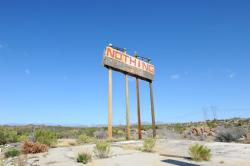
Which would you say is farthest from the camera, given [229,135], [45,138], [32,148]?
[229,135]

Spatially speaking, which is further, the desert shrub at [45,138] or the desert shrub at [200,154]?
the desert shrub at [45,138]

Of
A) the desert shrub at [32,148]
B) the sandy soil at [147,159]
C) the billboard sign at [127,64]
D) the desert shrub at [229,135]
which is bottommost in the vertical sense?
the sandy soil at [147,159]

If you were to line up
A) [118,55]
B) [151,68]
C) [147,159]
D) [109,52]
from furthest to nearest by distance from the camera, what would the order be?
[151,68], [118,55], [109,52], [147,159]

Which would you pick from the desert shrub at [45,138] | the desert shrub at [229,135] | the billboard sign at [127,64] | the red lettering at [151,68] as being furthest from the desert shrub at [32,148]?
the desert shrub at [229,135]

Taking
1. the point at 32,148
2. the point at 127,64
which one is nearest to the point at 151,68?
the point at 127,64

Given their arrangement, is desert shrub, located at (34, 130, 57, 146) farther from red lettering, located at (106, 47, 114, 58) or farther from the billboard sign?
red lettering, located at (106, 47, 114, 58)

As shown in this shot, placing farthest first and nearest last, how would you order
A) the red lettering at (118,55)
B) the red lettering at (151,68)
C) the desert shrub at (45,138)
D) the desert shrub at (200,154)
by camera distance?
the red lettering at (151,68), the red lettering at (118,55), the desert shrub at (45,138), the desert shrub at (200,154)

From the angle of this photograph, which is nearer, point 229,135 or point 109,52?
point 109,52

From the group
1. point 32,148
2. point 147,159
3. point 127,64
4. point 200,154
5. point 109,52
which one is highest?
point 109,52

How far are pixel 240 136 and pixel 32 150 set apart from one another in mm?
19248

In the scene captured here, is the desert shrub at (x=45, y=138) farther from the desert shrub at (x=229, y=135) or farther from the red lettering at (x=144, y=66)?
the desert shrub at (x=229, y=135)

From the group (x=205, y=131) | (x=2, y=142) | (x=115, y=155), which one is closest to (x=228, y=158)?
(x=115, y=155)

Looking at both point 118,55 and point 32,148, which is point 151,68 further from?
point 32,148

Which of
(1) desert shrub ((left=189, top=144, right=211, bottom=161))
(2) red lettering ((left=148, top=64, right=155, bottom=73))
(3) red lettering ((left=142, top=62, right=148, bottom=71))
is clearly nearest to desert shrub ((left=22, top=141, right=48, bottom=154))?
(1) desert shrub ((left=189, top=144, right=211, bottom=161))
